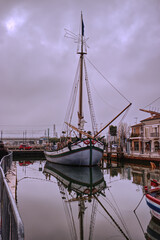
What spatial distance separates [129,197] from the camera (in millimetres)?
16156

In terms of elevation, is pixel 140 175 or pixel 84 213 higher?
pixel 84 213

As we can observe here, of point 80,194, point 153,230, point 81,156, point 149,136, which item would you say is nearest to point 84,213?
point 153,230

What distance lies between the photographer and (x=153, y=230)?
10.1 m

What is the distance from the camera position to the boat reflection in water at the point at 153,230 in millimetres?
9391

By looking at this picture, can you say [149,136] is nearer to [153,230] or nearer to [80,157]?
[80,157]

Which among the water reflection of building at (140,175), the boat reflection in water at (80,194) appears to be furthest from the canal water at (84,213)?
the water reflection of building at (140,175)

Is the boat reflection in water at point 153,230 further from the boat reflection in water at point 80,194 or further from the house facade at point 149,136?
the house facade at point 149,136

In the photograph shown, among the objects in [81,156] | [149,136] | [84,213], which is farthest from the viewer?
[149,136]

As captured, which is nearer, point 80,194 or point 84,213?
point 84,213

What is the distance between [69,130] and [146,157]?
14.6m

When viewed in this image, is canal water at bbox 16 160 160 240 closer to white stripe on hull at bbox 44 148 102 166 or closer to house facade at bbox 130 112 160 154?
white stripe on hull at bbox 44 148 102 166

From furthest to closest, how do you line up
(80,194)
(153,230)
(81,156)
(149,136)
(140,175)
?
(149,136), (81,156), (140,175), (80,194), (153,230)

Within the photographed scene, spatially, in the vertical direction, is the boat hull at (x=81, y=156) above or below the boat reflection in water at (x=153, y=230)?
above

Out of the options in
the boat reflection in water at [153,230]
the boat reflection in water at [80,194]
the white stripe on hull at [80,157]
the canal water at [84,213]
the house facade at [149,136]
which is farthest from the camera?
the house facade at [149,136]
